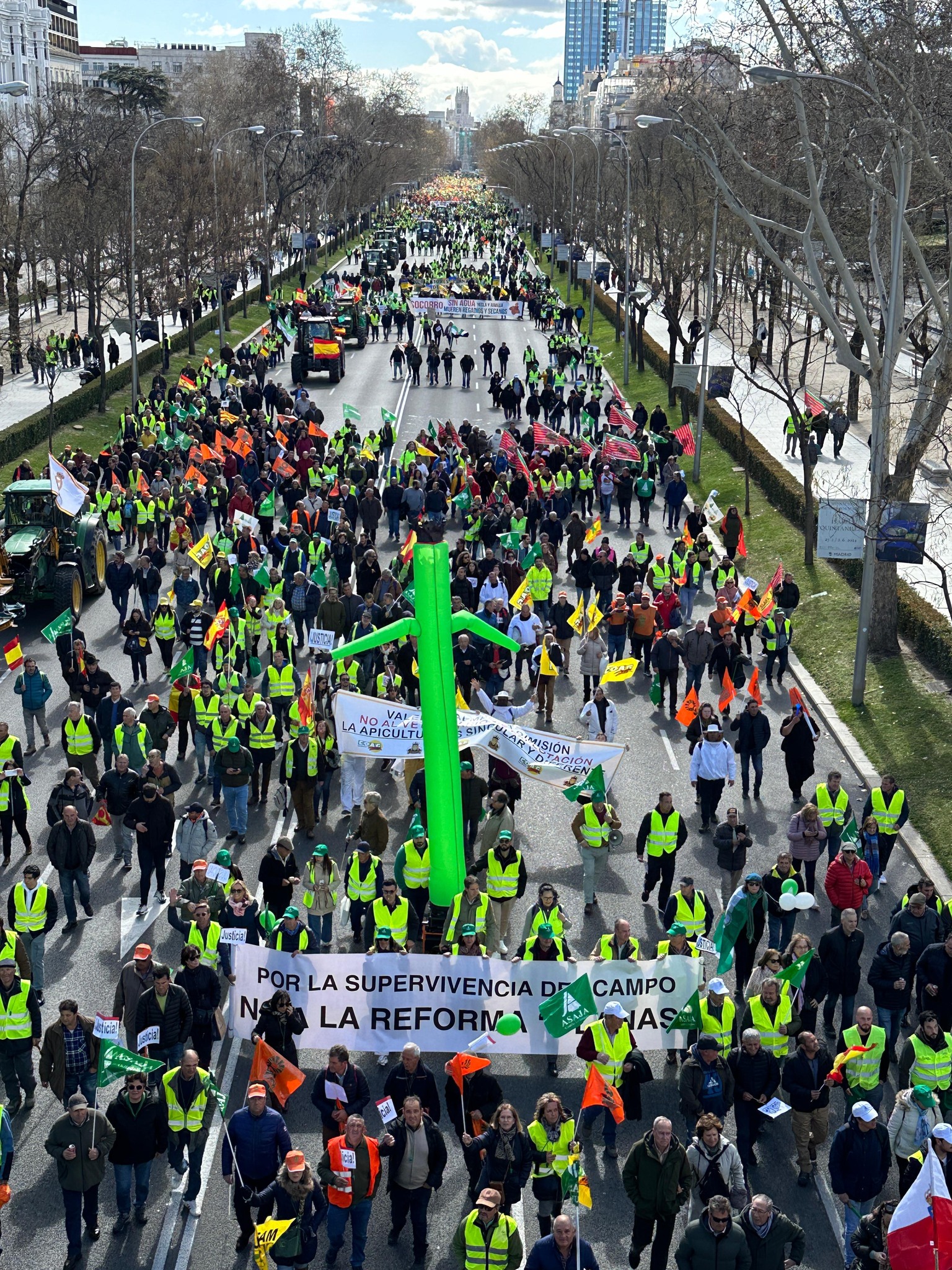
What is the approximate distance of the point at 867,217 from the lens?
38.7 metres

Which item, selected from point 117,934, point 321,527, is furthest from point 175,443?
point 117,934

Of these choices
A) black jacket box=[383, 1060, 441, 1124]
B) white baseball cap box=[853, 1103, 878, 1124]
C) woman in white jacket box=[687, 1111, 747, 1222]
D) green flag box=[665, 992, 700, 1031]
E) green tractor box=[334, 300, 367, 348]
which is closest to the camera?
woman in white jacket box=[687, 1111, 747, 1222]

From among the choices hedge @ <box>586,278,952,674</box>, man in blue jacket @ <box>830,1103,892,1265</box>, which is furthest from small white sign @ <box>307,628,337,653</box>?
man in blue jacket @ <box>830,1103,892,1265</box>

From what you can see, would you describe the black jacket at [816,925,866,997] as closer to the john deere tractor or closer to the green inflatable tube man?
the green inflatable tube man

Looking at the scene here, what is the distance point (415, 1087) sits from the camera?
10.6 meters

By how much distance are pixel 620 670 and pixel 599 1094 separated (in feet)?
30.1

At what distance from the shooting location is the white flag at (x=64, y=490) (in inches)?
950

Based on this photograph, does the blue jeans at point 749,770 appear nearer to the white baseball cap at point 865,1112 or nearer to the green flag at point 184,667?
the green flag at point 184,667

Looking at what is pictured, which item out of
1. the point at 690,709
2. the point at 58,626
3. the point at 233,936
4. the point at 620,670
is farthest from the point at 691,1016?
the point at 58,626

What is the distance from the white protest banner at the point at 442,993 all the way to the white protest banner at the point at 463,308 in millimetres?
52732

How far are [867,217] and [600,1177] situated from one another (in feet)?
105

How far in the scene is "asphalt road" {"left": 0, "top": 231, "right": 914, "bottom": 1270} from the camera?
10367 millimetres

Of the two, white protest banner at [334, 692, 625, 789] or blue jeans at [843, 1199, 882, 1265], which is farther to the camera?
white protest banner at [334, 692, 625, 789]

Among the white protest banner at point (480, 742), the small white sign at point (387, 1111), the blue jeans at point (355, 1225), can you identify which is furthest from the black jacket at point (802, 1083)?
the white protest banner at point (480, 742)
